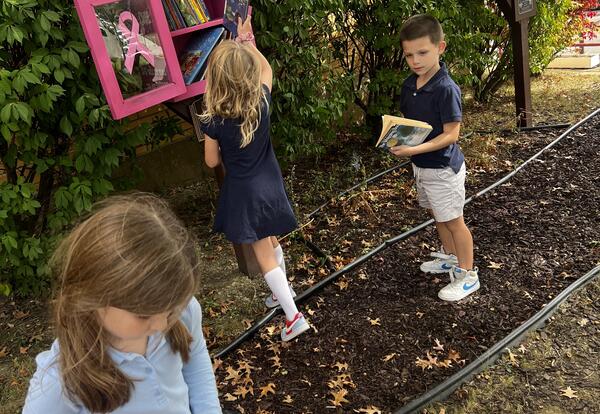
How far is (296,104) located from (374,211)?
113 centimetres

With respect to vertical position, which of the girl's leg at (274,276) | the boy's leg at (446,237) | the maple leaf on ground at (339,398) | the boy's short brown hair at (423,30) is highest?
the boy's short brown hair at (423,30)

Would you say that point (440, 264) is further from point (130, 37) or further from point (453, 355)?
point (130, 37)

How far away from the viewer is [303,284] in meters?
4.04

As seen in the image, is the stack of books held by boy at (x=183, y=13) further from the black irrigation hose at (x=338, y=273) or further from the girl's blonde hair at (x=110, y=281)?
the girl's blonde hair at (x=110, y=281)

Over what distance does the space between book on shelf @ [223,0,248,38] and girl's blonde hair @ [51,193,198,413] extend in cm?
218

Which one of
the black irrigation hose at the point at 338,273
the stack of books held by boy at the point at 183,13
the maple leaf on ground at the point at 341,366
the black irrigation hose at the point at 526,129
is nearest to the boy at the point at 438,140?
the black irrigation hose at the point at 338,273

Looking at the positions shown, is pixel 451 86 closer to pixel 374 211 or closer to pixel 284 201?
pixel 284 201

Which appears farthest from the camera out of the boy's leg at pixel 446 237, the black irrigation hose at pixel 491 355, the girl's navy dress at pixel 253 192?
the boy's leg at pixel 446 237

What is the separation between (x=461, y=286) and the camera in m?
3.61

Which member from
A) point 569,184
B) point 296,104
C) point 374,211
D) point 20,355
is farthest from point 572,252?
point 20,355

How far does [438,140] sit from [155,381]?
2137 mm

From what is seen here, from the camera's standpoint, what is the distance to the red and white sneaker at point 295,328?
3404 millimetres

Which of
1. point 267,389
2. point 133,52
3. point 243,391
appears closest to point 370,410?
point 267,389

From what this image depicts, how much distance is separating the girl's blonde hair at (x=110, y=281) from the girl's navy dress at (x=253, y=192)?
1778 millimetres
